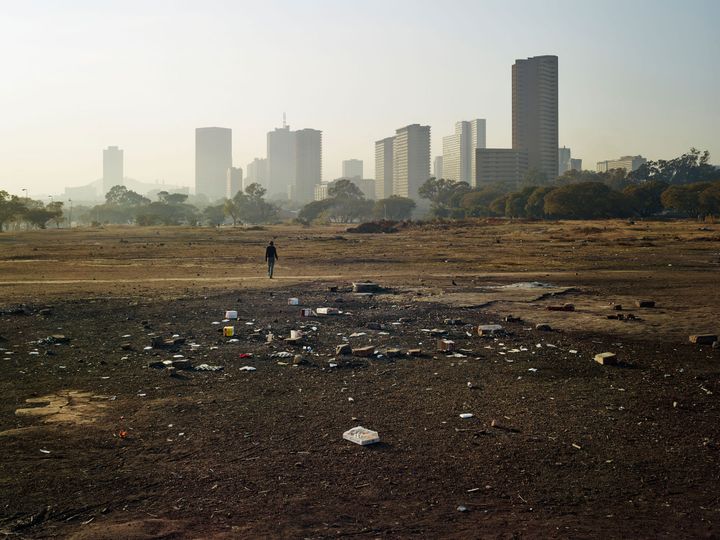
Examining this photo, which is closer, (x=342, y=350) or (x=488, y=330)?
(x=342, y=350)

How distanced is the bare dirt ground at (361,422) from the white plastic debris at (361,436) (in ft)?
0.27

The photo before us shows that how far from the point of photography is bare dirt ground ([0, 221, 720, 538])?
16.9 ft

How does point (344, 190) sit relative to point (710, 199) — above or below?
above

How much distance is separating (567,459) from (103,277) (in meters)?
21.0

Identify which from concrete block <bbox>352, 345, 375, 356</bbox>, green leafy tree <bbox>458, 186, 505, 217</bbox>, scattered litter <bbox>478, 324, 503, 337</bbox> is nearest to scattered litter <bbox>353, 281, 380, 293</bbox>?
scattered litter <bbox>478, 324, 503, 337</bbox>

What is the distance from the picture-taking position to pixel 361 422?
24.1 ft

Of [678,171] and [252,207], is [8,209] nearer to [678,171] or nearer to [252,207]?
[252,207]

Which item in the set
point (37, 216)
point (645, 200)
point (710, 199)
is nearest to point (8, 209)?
point (37, 216)

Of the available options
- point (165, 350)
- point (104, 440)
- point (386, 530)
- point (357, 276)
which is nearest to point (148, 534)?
point (386, 530)

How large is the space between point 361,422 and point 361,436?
0.67m

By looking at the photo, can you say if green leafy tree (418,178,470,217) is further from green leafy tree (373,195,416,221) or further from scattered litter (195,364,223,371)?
scattered litter (195,364,223,371)

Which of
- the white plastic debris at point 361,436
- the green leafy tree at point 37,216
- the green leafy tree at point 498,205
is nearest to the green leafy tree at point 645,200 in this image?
the green leafy tree at point 498,205

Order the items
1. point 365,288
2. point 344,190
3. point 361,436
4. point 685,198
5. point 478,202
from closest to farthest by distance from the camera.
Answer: point 361,436 < point 365,288 < point 685,198 < point 478,202 < point 344,190

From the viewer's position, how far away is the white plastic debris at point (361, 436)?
6.62 m
